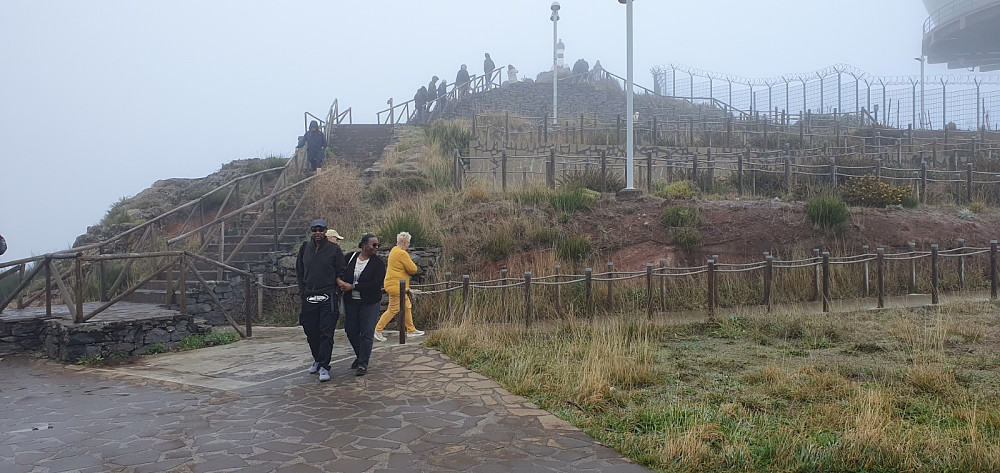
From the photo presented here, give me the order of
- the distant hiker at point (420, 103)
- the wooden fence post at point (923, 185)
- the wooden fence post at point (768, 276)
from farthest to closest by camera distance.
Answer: the distant hiker at point (420, 103) → the wooden fence post at point (923, 185) → the wooden fence post at point (768, 276)

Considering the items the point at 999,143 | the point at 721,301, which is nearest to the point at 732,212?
the point at 721,301

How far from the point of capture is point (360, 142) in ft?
82.2

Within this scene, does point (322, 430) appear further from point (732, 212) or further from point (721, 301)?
point (732, 212)

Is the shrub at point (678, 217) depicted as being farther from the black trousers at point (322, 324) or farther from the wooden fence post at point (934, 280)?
the black trousers at point (322, 324)

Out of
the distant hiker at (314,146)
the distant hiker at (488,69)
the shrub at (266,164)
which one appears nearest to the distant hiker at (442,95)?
the distant hiker at (488,69)

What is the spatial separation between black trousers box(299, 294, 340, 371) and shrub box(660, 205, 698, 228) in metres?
8.74

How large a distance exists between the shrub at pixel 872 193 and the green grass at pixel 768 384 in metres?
5.71

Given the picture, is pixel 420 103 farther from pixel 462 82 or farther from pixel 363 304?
pixel 363 304

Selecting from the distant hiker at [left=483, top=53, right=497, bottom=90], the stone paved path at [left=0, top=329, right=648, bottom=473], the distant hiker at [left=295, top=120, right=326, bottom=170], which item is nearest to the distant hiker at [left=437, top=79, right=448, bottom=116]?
the distant hiker at [left=483, top=53, right=497, bottom=90]

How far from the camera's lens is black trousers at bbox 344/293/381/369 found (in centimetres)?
772

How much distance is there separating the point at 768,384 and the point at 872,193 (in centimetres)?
1166

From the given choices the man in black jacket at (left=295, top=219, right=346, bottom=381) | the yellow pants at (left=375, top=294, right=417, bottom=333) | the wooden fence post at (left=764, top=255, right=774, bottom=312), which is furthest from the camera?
the wooden fence post at (left=764, top=255, right=774, bottom=312)

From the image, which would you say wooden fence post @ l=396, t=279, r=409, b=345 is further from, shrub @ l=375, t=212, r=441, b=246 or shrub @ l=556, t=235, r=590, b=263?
shrub @ l=556, t=235, r=590, b=263

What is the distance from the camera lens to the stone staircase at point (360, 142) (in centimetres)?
2322
